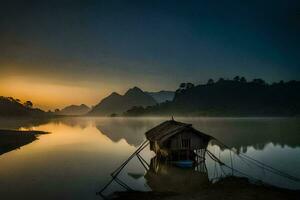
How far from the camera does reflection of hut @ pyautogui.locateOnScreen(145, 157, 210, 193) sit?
2820 centimetres

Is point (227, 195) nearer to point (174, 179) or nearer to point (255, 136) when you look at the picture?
point (174, 179)

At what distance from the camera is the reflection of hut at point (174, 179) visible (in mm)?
28203

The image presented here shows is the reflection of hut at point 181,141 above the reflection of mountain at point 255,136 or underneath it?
above

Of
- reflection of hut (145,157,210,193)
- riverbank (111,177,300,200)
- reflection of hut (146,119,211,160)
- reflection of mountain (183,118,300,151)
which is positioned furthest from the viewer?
reflection of mountain (183,118,300,151)

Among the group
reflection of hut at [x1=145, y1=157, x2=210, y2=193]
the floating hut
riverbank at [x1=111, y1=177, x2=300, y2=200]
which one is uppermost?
the floating hut

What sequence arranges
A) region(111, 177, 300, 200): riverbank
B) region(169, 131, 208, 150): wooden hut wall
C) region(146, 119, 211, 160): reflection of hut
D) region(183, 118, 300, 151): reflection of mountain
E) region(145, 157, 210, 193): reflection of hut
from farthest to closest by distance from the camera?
region(183, 118, 300, 151): reflection of mountain
region(169, 131, 208, 150): wooden hut wall
region(146, 119, 211, 160): reflection of hut
region(145, 157, 210, 193): reflection of hut
region(111, 177, 300, 200): riverbank

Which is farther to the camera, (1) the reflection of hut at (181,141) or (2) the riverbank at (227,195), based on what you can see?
(1) the reflection of hut at (181,141)

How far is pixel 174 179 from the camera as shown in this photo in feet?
105

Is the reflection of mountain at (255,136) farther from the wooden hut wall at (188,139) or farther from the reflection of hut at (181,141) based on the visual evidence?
the reflection of hut at (181,141)

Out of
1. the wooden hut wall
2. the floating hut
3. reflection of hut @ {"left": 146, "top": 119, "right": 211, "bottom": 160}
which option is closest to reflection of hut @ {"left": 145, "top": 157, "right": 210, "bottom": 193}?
the floating hut

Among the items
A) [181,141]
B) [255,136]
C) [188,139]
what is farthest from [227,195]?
[255,136]

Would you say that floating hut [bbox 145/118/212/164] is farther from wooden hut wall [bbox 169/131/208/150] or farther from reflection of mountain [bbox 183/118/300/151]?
reflection of mountain [bbox 183/118/300/151]

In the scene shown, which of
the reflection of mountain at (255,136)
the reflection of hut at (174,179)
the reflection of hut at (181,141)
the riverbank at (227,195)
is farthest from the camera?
the reflection of mountain at (255,136)

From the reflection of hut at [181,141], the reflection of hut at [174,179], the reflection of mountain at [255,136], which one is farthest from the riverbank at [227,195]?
the reflection of mountain at [255,136]
